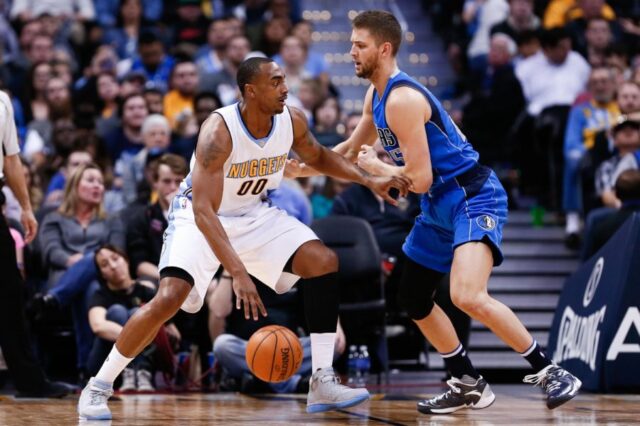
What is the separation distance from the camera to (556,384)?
6.16 meters

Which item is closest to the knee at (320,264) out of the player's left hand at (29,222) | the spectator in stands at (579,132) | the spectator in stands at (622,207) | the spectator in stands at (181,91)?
the player's left hand at (29,222)

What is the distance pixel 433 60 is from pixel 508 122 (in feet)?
8.53

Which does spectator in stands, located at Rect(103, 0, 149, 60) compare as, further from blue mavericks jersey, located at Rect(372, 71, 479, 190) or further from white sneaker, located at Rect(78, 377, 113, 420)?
white sneaker, located at Rect(78, 377, 113, 420)

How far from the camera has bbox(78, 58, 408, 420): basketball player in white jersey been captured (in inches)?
241

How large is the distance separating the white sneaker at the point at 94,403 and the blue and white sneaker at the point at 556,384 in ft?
7.51

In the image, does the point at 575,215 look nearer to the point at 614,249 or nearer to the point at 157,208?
the point at 614,249

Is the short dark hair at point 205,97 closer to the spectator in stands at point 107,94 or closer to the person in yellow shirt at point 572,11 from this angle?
the spectator in stands at point 107,94

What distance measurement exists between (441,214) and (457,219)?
0.13m

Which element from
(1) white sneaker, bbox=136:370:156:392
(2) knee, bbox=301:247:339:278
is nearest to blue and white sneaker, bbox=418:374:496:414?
(2) knee, bbox=301:247:339:278

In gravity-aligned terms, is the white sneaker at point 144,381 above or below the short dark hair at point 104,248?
below

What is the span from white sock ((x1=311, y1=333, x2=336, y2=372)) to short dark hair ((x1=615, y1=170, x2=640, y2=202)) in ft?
12.5

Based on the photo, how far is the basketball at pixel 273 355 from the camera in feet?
21.4

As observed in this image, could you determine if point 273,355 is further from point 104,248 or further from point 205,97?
point 205,97

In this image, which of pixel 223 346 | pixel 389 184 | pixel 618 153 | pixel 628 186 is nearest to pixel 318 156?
pixel 389 184
